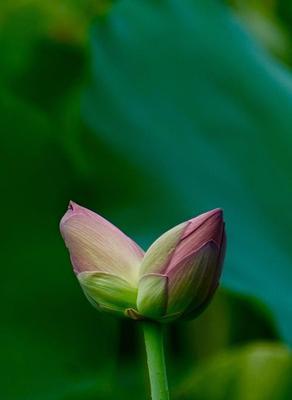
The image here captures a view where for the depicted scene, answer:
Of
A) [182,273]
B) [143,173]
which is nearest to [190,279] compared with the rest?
[182,273]

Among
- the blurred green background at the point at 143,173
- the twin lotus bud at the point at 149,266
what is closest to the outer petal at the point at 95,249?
the twin lotus bud at the point at 149,266

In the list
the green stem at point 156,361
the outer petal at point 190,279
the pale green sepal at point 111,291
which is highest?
the outer petal at point 190,279

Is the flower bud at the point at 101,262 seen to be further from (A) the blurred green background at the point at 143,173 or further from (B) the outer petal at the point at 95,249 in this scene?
(A) the blurred green background at the point at 143,173

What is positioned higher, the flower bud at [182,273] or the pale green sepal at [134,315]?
the flower bud at [182,273]

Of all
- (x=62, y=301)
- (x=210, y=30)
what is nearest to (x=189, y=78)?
(x=210, y=30)

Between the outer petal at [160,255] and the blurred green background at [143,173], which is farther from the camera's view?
the blurred green background at [143,173]

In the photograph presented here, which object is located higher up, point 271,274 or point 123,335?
point 271,274

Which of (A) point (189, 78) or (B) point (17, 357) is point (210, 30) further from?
(B) point (17, 357)
